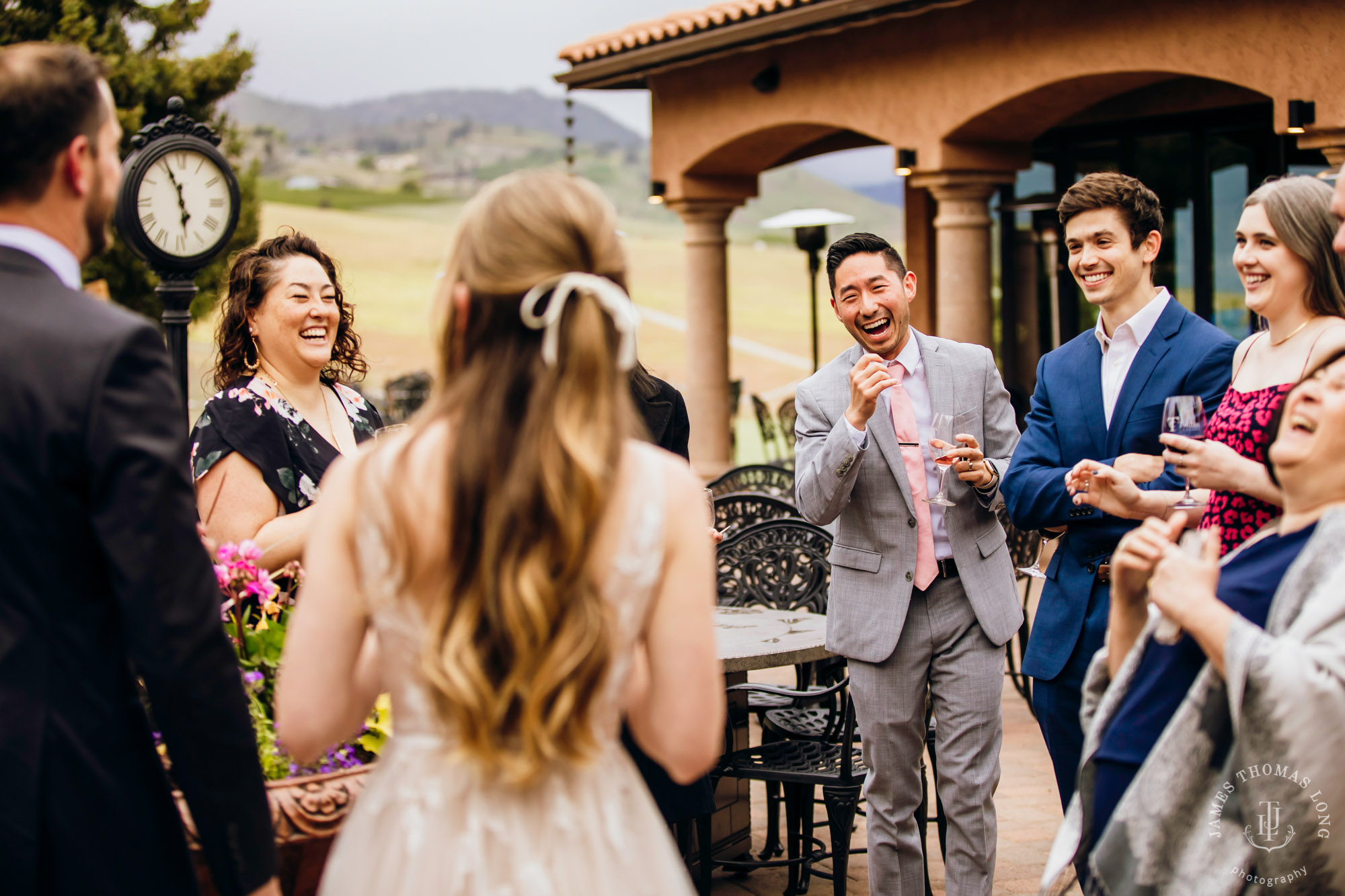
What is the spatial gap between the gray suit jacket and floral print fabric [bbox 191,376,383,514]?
148cm

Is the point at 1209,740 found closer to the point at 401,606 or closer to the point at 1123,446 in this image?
the point at 1123,446

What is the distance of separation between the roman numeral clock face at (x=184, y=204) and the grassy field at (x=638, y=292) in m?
24.7

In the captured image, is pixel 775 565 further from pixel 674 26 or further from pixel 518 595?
pixel 674 26

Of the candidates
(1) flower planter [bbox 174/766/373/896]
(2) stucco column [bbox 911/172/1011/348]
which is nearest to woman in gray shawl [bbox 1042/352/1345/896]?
(1) flower planter [bbox 174/766/373/896]

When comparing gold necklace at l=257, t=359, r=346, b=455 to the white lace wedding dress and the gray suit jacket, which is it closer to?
the gray suit jacket

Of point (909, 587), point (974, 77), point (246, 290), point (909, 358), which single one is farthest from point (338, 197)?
point (909, 587)

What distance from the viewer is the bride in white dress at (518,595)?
1555mm

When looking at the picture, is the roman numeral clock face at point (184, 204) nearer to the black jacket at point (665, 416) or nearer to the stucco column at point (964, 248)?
the black jacket at point (665, 416)

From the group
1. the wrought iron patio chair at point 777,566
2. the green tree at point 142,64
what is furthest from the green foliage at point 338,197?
the wrought iron patio chair at point 777,566

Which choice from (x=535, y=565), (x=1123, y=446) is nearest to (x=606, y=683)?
(x=535, y=565)

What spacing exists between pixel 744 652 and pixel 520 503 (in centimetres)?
248

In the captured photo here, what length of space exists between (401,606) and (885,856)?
2.45 m

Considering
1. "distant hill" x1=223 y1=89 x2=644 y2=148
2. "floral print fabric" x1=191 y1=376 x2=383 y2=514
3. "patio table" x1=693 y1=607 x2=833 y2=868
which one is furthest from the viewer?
"distant hill" x1=223 y1=89 x2=644 y2=148

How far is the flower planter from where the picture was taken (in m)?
2.38
